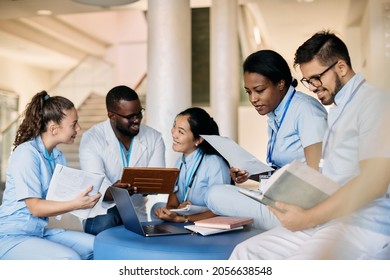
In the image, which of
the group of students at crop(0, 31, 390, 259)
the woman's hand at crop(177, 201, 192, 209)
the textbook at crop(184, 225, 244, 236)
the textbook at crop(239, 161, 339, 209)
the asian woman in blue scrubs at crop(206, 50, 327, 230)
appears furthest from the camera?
the woman's hand at crop(177, 201, 192, 209)

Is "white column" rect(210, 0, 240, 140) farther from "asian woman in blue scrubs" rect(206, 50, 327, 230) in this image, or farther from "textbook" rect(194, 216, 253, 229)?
"textbook" rect(194, 216, 253, 229)

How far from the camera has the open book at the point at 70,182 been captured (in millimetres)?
1710

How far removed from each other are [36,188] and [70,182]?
20 centimetres

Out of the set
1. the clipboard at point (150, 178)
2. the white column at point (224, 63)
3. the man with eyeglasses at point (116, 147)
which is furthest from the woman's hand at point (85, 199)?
the white column at point (224, 63)

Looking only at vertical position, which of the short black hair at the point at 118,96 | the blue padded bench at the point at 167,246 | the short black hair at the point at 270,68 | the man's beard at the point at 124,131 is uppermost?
the short black hair at the point at 270,68

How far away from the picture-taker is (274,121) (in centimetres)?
200

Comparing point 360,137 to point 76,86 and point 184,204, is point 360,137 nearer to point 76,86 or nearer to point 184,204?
point 184,204

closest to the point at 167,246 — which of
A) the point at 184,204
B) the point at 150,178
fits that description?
→ the point at 150,178

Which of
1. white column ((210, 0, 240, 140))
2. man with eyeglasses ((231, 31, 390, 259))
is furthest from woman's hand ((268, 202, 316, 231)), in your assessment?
white column ((210, 0, 240, 140))

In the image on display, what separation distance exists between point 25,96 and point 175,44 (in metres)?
0.80

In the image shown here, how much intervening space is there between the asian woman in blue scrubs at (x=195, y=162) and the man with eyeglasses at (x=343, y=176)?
0.65 metres

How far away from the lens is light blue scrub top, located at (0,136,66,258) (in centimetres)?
184

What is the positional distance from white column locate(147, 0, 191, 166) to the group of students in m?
0.25

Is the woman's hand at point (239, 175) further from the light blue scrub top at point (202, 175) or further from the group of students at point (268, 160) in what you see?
the light blue scrub top at point (202, 175)
